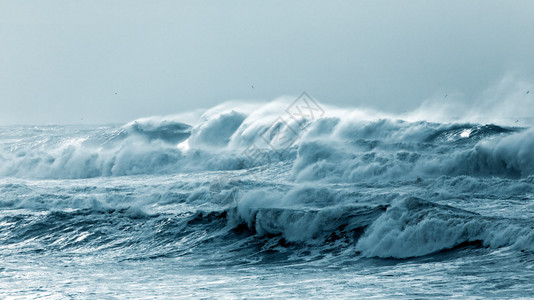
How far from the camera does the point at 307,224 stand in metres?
13.6

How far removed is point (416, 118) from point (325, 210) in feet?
61.5

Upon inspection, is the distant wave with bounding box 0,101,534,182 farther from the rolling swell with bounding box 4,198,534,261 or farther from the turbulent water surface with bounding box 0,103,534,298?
the rolling swell with bounding box 4,198,534,261

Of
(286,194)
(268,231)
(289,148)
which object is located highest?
(289,148)

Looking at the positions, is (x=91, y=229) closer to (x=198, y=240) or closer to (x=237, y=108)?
(x=198, y=240)

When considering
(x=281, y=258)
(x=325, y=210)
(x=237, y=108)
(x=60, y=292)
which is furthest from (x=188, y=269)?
(x=237, y=108)

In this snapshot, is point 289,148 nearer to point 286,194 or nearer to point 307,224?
point 286,194

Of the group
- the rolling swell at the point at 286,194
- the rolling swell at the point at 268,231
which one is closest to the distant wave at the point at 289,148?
the rolling swell at the point at 286,194

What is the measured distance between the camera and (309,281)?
10023 mm

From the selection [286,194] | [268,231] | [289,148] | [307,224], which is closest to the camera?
[307,224]

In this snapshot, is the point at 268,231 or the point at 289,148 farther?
the point at 289,148

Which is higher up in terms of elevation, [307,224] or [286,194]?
[286,194]

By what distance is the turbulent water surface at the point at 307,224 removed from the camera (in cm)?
991

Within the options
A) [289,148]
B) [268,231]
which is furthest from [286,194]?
[289,148]

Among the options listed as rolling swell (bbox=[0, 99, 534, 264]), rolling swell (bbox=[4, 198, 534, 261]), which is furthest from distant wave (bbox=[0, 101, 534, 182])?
rolling swell (bbox=[4, 198, 534, 261])
